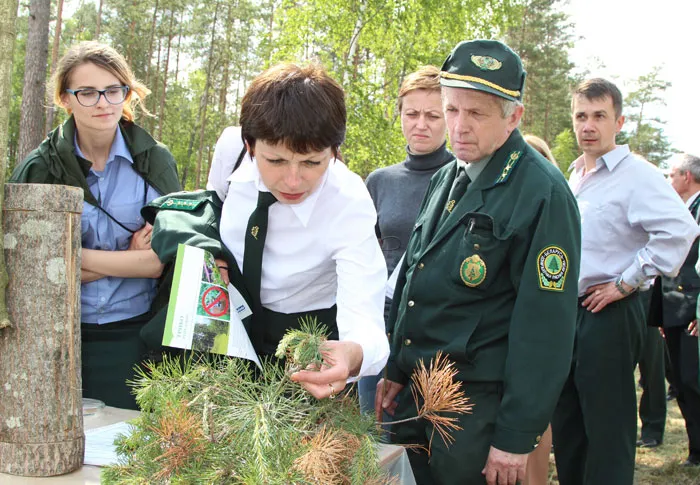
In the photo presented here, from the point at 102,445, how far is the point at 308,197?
0.79m

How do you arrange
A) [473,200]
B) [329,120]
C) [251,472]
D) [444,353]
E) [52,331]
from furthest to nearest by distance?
1. [473,200]
2. [444,353]
3. [329,120]
4. [52,331]
5. [251,472]

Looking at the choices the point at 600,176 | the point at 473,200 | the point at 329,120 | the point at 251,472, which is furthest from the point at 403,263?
the point at 600,176

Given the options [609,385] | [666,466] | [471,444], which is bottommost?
[666,466]

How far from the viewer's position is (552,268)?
195cm

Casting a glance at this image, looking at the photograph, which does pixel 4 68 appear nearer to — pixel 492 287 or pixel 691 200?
pixel 492 287

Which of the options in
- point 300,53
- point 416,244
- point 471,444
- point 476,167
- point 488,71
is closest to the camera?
point 471,444

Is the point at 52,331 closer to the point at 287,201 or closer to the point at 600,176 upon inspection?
the point at 287,201

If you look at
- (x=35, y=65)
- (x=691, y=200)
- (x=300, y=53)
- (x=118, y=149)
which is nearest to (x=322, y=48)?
(x=300, y=53)

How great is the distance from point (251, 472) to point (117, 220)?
162 cm

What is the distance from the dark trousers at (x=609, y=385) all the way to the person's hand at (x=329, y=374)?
238 centimetres

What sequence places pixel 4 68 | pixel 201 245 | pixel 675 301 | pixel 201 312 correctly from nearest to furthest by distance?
pixel 4 68 < pixel 201 312 < pixel 201 245 < pixel 675 301

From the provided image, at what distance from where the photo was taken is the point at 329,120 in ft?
5.12

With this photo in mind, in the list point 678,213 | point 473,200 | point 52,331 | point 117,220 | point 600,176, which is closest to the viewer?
point 52,331

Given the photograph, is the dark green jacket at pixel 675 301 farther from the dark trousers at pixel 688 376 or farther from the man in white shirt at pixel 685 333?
the dark trousers at pixel 688 376
